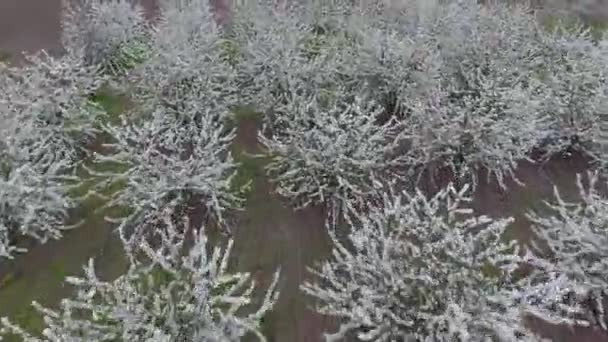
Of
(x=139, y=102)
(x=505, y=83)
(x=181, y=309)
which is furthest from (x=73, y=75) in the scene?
(x=505, y=83)

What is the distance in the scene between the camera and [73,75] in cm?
834

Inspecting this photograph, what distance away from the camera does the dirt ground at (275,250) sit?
6.26m

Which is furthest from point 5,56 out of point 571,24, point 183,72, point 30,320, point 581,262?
point 571,24

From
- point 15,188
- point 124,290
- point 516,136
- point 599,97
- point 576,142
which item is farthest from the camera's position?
point 576,142

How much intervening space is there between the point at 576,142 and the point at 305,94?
406cm

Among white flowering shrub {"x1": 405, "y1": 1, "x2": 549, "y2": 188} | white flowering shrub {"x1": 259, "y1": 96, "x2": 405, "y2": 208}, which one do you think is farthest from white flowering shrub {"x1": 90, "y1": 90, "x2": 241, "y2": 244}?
white flowering shrub {"x1": 405, "y1": 1, "x2": 549, "y2": 188}

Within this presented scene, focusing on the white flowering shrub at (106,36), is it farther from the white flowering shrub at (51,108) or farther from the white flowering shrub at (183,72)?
the white flowering shrub at (51,108)

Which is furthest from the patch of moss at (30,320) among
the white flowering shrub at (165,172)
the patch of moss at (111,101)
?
the patch of moss at (111,101)

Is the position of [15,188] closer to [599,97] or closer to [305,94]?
[305,94]

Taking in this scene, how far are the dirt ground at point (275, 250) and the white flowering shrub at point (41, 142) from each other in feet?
1.08

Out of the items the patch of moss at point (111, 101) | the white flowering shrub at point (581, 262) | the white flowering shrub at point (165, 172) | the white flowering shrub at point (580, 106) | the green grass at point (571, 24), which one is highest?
the green grass at point (571, 24)

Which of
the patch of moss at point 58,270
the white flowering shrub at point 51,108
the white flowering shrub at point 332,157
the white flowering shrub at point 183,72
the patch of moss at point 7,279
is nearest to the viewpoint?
the patch of moss at point 7,279

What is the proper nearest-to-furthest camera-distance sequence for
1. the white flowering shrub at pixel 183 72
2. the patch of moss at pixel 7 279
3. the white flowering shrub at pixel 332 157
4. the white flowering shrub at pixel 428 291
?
the white flowering shrub at pixel 428 291 < the patch of moss at pixel 7 279 < the white flowering shrub at pixel 332 157 < the white flowering shrub at pixel 183 72

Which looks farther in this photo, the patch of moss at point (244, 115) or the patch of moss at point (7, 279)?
the patch of moss at point (244, 115)
